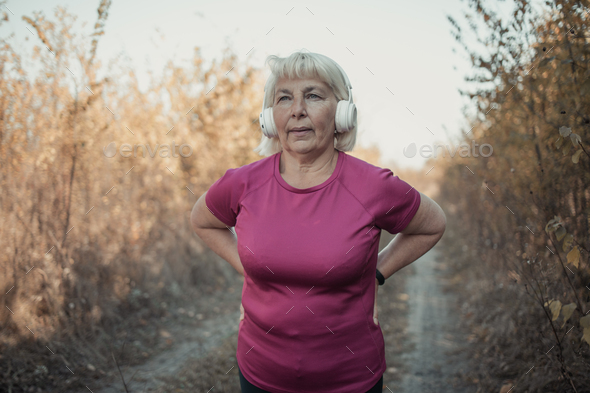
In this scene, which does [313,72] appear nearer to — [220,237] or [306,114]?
[306,114]

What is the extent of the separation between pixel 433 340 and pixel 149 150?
4.68m

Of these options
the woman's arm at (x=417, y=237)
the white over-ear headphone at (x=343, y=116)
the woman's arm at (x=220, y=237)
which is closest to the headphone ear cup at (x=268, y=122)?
the white over-ear headphone at (x=343, y=116)

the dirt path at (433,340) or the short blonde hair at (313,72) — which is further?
the dirt path at (433,340)

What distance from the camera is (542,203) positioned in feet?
9.19

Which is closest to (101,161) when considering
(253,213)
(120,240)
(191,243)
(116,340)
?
(120,240)

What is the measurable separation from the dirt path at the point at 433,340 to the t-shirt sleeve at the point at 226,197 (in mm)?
2667

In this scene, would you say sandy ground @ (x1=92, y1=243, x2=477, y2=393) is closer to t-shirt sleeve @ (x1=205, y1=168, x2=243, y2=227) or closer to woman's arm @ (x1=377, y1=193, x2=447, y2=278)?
t-shirt sleeve @ (x1=205, y1=168, x2=243, y2=227)

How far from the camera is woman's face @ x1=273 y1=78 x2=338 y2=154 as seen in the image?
1625 millimetres

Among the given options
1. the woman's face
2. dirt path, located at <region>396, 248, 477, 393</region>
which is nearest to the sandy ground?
dirt path, located at <region>396, 248, 477, 393</region>

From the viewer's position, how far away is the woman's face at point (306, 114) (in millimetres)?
1625

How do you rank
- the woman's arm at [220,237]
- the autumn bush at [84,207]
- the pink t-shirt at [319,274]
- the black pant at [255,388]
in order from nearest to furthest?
the pink t-shirt at [319,274] < the black pant at [255,388] < the woman's arm at [220,237] < the autumn bush at [84,207]

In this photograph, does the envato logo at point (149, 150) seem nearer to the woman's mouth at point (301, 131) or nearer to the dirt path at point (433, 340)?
the woman's mouth at point (301, 131)

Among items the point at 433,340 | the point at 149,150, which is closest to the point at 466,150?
the point at 433,340

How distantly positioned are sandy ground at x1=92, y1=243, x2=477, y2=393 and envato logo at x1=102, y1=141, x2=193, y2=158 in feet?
7.40
